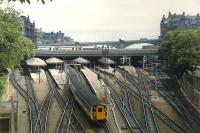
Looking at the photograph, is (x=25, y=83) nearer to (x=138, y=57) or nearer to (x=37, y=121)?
(x=37, y=121)

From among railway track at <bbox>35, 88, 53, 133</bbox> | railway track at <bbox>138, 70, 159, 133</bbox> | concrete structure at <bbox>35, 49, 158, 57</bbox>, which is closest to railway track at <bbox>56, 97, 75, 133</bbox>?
railway track at <bbox>35, 88, 53, 133</bbox>

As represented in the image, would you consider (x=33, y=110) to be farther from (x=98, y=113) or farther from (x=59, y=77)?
(x=59, y=77)

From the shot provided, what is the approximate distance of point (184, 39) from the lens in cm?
7600

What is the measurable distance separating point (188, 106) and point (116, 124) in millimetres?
15299

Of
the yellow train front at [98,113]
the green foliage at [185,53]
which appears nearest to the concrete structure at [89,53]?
the green foliage at [185,53]

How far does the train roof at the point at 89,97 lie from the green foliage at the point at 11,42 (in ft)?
29.1

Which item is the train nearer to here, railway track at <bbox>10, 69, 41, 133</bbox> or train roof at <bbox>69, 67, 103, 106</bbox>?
train roof at <bbox>69, 67, 103, 106</bbox>

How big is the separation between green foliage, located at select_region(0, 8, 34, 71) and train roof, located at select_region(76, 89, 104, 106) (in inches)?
Result: 349

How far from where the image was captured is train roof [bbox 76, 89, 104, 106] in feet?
156

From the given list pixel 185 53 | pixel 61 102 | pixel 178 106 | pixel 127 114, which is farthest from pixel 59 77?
pixel 127 114

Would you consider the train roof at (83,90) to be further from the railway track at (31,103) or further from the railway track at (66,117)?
the railway track at (31,103)

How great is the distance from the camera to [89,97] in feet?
167

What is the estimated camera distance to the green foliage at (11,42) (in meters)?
35.8

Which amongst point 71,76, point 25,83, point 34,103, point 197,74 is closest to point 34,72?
point 25,83
